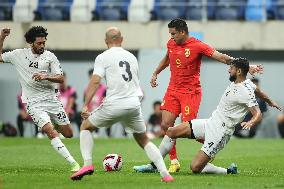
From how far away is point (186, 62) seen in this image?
1602cm

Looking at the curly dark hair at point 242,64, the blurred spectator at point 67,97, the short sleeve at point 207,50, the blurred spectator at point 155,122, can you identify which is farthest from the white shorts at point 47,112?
the blurred spectator at point 155,122

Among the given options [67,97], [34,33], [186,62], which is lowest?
[67,97]

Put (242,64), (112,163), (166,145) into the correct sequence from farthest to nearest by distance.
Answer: (112,163) → (166,145) → (242,64)

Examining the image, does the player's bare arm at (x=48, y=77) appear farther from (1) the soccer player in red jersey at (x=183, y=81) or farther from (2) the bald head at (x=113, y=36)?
(2) the bald head at (x=113, y=36)

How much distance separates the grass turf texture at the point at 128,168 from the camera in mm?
13508

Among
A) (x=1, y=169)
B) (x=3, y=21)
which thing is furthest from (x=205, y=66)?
(x=1, y=169)

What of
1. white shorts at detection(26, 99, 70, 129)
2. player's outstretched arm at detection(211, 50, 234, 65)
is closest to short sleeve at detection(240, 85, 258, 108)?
player's outstretched arm at detection(211, 50, 234, 65)

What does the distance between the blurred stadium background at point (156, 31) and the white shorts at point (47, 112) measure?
549 inches

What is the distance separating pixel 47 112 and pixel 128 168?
1.67 metres

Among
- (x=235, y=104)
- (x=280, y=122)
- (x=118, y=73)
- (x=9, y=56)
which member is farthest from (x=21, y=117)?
(x=118, y=73)

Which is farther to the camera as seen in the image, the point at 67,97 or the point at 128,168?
the point at 67,97

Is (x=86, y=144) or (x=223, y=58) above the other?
(x=223, y=58)

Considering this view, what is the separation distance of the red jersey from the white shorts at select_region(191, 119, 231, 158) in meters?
0.81

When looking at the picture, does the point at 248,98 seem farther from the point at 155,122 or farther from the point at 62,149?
the point at 155,122
